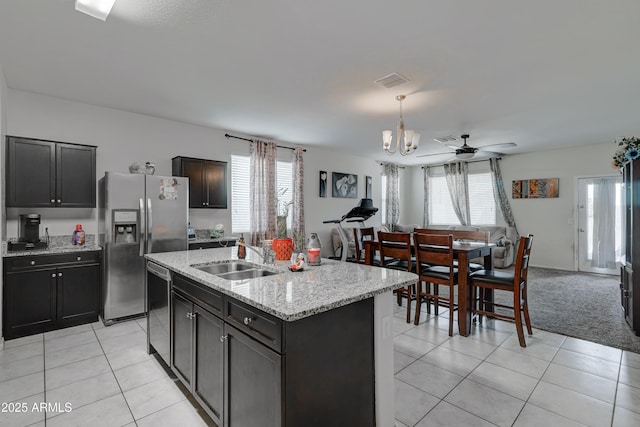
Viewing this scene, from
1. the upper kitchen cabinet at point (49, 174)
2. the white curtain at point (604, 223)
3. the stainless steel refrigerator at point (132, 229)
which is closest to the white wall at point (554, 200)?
the white curtain at point (604, 223)

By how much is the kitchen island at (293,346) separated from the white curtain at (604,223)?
22.7 ft

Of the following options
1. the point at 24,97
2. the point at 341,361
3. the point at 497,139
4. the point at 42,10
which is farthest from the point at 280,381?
the point at 497,139

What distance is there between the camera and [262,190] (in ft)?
18.4

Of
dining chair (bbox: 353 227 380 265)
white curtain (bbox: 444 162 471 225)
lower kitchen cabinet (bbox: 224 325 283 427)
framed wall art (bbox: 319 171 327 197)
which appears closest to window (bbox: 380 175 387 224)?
white curtain (bbox: 444 162 471 225)

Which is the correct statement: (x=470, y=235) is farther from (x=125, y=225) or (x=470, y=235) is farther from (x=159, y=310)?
(x=125, y=225)

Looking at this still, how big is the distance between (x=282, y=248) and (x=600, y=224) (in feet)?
23.8

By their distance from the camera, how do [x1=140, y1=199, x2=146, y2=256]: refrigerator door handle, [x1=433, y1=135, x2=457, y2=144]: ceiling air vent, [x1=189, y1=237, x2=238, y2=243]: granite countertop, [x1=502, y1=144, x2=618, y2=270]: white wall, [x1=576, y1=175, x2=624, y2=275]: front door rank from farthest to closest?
[x1=502, y1=144, x2=618, y2=270]: white wall
[x1=576, y1=175, x2=624, y2=275]: front door
[x1=433, y1=135, x2=457, y2=144]: ceiling air vent
[x1=189, y1=237, x2=238, y2=243]: granite countertop
[x1=140, y1=199, x2=146, y2=256]: refrigerator door handle

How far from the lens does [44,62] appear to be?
293 cm

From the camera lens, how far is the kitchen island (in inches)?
51.8

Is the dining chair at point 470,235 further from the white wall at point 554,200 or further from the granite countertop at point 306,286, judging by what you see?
the white wall at point 554,200

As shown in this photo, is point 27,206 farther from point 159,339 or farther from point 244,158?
point 244,158

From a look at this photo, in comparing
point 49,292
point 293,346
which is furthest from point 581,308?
point 49,292

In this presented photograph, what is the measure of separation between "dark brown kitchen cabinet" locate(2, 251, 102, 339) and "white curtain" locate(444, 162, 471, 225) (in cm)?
781

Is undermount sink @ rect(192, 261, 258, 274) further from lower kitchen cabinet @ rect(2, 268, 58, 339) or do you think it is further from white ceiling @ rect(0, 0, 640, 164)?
lower kitchen cabinet @ rect(2, 268, 58, 339)
